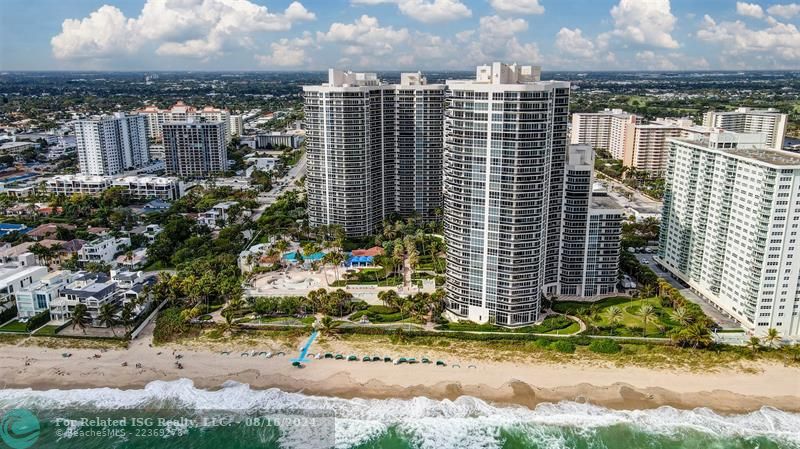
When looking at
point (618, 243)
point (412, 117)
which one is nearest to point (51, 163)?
point (412, 117)

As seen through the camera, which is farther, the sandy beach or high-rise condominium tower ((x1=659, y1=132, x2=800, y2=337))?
high-rise condominium tower ((x1=659, y1=132, x2=800, y2=337))

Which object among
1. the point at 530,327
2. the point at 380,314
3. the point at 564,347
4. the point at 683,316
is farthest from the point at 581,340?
the point at 380,314

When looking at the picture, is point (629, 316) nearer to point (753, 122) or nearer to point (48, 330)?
point (48, 330)

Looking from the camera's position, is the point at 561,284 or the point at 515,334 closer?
Answer: the point at 515,334

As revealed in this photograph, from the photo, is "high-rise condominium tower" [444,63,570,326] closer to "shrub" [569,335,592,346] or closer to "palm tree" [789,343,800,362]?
"shrub" [569,335,592,346]

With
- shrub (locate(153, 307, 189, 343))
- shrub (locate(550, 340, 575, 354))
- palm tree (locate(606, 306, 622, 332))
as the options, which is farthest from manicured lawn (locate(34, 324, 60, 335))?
palm tree (locate(606, 306, 622, 332))

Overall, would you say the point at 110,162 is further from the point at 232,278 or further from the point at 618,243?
the point at 618,243
